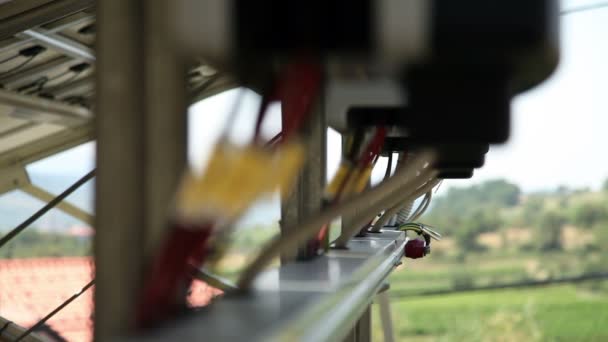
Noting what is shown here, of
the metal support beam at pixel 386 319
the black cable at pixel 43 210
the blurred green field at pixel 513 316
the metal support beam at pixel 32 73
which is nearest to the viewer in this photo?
the black cable at pixel 43 210

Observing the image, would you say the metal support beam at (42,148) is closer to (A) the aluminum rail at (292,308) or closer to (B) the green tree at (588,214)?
(A) the aluminum rail at (292,308)

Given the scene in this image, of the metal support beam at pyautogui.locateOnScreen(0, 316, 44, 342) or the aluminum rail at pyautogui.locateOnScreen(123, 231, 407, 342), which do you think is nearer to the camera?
the aluminum rail at pyautogui.locateOnScreen(123, 231, 407, 342)

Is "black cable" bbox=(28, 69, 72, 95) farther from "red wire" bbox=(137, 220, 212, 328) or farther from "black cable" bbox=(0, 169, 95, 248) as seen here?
"red wire" bbox=(137, 220, 212, 328)

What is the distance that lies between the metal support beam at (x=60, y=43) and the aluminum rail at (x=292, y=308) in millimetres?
2718

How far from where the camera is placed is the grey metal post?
46cm

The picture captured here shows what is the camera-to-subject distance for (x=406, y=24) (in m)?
0.35

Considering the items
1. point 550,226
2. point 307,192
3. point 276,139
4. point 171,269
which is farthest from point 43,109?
point 550,226

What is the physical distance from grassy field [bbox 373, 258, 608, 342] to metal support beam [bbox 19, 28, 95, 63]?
10869mm

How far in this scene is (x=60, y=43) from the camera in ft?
11.5

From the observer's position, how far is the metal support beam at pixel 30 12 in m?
2.45

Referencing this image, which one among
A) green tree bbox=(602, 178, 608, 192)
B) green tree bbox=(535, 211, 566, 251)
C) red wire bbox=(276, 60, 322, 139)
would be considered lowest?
Answer: green tree bbox=(535, 211, 566, 251)

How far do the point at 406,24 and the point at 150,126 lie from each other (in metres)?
0.20

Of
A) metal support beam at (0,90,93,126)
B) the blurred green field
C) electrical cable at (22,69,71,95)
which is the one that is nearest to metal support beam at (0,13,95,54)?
metal support beam at (0,90,93,126)

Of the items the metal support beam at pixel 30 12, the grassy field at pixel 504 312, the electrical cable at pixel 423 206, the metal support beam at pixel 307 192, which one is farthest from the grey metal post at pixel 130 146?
the grassy field at pixel 504 312
